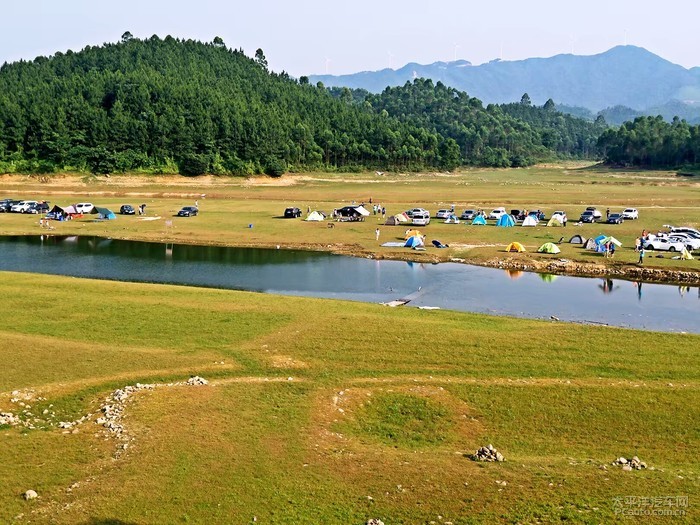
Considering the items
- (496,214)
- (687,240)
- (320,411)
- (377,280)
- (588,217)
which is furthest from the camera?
(496,214)

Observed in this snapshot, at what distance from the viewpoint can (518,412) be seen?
28.3 m

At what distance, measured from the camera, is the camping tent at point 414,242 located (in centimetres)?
7850

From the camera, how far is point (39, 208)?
110000 millimetres

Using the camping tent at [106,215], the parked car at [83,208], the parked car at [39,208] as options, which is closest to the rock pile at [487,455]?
the camping tent at [106,215]

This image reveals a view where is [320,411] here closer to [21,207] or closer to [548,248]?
[548,248]

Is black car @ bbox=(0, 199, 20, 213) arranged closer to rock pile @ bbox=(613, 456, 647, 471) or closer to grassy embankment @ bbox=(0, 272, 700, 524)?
grassy embankment @ bbox=(0, 272, 700, 524)

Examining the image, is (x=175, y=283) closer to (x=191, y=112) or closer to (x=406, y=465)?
(x=406, y=465)

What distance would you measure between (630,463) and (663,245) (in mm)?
56787

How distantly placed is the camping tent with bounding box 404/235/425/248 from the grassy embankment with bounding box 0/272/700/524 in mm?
34041

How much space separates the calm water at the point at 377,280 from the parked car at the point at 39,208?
28.5m

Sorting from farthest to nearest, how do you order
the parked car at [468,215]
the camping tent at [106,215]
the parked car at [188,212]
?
the parked car at [188,212]
the camping tent at [106,215]
the parked car at [468,215]

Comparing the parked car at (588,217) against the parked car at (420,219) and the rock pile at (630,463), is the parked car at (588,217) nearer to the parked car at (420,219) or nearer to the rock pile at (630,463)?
the parked car at (420,219)

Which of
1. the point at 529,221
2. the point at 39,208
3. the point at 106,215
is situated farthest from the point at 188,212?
the point at 529,221

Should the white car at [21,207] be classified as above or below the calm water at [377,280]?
above
